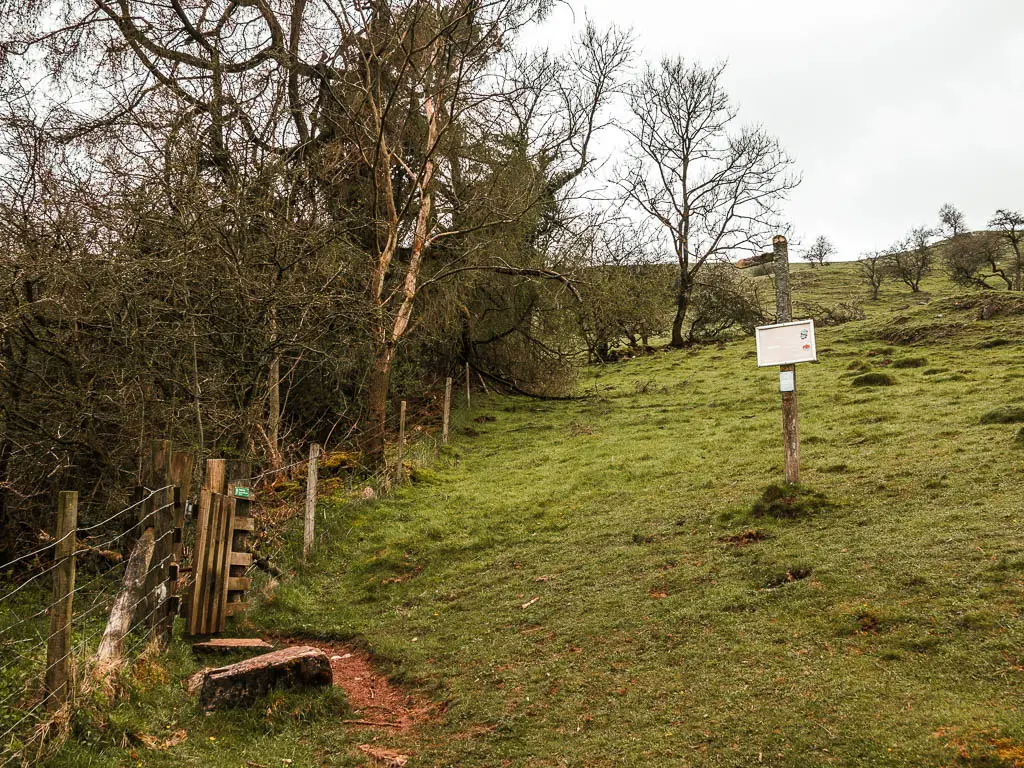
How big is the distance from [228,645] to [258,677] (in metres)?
1.33

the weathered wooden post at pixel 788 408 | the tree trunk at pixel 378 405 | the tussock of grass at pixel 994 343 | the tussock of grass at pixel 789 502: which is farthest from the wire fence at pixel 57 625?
the tussock of grass at pixel 994 343

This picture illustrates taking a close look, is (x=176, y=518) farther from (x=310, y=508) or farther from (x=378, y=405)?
(x=378, y=405)

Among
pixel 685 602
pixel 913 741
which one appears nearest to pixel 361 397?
pixel 685 602

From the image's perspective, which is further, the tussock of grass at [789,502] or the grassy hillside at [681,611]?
the tussock of grass at [789,502]

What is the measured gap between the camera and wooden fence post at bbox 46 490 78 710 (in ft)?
14.5

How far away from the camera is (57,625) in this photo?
4430 millimetres

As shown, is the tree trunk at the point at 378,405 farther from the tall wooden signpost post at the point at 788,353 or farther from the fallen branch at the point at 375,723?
the fallen branch at the point at 375,723

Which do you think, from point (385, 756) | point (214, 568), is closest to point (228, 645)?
point (214, 568)

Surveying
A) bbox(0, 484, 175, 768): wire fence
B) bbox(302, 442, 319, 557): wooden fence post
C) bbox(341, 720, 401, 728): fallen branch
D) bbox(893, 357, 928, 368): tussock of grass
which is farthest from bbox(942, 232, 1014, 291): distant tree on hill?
bbox(0, 484, 175, 768): wire fence

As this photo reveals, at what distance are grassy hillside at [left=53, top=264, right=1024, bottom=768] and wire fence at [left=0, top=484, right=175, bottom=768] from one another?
34 centimetres

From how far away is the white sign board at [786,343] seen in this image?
9.49 m

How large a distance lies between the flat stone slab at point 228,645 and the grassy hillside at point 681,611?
1.66 feet

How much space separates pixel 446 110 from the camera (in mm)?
17344

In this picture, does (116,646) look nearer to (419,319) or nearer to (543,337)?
(419,319)
